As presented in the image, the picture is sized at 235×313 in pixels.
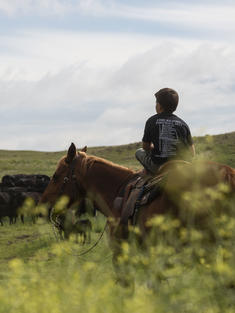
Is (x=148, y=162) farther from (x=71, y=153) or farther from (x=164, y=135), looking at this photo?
(x=71, y=153)

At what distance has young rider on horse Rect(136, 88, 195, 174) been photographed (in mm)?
6898

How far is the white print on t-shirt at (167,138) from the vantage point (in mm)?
6887

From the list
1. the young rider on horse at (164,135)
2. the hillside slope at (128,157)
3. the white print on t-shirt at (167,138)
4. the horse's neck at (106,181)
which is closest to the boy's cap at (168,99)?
the young rider on horse at (164,135)

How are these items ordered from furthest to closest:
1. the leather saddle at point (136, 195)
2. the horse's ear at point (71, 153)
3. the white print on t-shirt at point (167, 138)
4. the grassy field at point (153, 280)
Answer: the horse's ear at point (71, 153)
the white print on t-shirt at point (167, 138)
the leather saddle at point (136, 195)
the grassy field at point (153, 280)

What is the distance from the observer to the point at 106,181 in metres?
7.88

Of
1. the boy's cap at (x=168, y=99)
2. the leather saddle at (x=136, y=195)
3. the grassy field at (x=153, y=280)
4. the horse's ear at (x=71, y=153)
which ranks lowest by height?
the grassy field at (x=153, y=280)

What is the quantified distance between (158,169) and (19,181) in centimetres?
1980

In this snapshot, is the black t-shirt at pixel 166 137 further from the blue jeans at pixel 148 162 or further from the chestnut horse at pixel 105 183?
the chestnut horse at pixel 105 183

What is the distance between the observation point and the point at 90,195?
26.6 ft

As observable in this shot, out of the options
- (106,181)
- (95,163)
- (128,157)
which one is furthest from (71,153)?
(128,157)

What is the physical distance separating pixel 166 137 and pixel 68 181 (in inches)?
76.0

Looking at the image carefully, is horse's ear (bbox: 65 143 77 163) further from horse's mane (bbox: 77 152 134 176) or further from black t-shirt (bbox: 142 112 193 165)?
black t-shirt (bbox: 142 112 193 165)

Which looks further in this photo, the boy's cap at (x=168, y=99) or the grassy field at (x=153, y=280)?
the boy's cap at (x=168, y=99)

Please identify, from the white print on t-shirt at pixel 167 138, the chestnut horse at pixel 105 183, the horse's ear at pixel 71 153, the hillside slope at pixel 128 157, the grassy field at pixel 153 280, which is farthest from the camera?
the horse's ear at pixel 71 153
